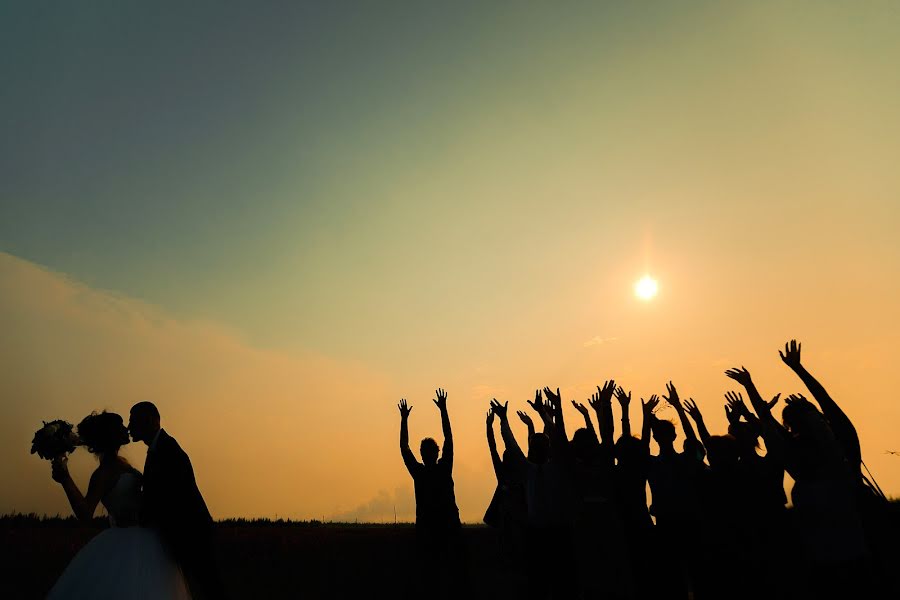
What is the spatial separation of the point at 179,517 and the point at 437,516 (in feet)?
11.2

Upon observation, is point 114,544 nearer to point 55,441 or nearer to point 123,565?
point 123,565

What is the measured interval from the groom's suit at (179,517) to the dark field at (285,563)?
306 centimetres

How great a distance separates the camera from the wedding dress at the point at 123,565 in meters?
4.72

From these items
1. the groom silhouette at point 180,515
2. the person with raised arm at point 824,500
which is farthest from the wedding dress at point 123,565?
the person with raised arm at point 824,500

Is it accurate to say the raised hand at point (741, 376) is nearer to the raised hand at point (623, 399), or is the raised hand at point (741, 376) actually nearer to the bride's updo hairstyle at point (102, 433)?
the raised hand at point (623, 399)

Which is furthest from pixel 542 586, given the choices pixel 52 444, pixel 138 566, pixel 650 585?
pixel 52 444

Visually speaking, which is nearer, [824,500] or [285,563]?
[824,500]

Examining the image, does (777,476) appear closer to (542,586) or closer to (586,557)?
(586,557)

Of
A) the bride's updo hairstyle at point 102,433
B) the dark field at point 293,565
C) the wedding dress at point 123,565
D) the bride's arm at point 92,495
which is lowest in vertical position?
the dark field at point 293,565

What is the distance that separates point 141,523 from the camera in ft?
17.0

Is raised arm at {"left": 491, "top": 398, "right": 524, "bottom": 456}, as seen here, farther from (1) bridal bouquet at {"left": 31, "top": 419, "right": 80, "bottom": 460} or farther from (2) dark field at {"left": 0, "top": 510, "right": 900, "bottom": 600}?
(1) bridal bouquet at {"left": 31, "top": 419, "right": 80, "bottom": 460}

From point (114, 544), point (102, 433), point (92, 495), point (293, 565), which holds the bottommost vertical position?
point (293, 565)

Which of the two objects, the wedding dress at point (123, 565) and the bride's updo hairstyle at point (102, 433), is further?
the bride's updo hairstyle at point (102, 433)

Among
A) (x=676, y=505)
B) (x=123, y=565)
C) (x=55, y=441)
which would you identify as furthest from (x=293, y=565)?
(x=676, y=505)
